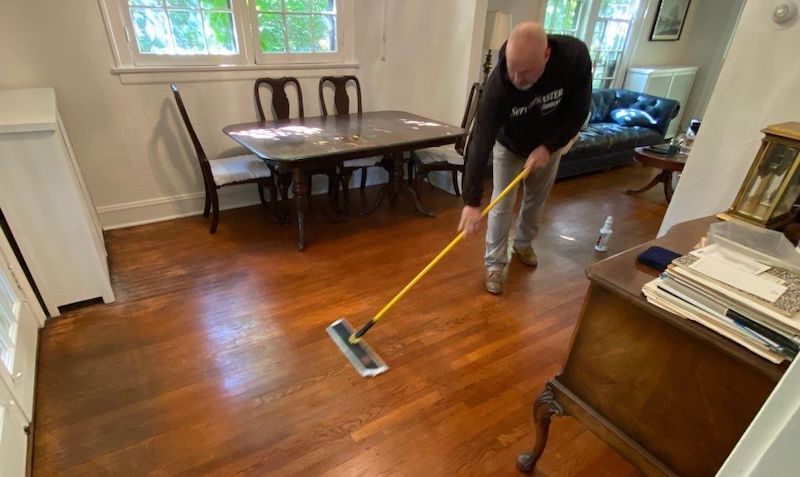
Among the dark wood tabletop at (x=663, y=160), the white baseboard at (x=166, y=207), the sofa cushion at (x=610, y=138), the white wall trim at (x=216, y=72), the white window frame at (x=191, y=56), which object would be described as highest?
the white window frame at (x=191, y=56)

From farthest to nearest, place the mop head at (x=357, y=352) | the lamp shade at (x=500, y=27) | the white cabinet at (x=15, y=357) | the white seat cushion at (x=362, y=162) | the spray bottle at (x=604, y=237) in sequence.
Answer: the lamp shade at (x=500, y=27)
the white seat cushion at (x=362, y=162)
the spray bottle at (x=604, y=237)
the mop head at (x=357, y=352)
the white cabinet at (x=15, y=357)

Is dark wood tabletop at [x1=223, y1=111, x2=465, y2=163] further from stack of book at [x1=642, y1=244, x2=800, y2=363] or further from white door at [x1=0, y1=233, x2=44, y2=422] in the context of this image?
Result: stack of book at [x1=642, y1=244, x2=800, y2=363]

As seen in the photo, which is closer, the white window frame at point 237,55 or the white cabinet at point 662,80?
the white window frame at point 237,55

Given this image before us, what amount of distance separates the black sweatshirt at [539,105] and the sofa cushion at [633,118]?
10.3 ft

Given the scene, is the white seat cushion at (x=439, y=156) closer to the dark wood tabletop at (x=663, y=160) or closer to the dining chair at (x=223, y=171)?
the dining chair at (x=223, y=171)

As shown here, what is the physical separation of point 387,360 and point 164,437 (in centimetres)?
88

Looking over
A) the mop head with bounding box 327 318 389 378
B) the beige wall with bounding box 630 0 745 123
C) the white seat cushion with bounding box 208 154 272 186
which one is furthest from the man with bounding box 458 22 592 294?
the beige wall with bounding box 630 0 745 123

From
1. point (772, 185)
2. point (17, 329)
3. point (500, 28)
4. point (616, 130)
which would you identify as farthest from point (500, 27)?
point (17, 329)

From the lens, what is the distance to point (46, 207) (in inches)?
70.4

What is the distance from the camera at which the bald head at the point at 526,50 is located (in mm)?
1567

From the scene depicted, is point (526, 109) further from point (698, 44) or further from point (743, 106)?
point (698, 44)

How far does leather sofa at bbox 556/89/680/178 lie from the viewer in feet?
13.3

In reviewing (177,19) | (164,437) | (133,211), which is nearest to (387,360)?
(164,437)

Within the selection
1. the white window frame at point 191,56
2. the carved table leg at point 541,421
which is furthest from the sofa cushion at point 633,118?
the carved table leg at point 541,421
